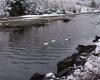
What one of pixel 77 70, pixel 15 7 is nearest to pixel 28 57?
pixel 77 70

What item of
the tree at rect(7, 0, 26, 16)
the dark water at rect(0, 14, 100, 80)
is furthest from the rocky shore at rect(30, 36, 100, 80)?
the tree at rect(7, 0, 26, 16)

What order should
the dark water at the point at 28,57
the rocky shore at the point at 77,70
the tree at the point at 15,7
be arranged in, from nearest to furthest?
the rocky shore at the point at 77,70 → the dark water at the point at 28,57 → the tree at the point at 15,7

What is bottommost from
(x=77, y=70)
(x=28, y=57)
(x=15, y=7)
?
(x=15, y=7)

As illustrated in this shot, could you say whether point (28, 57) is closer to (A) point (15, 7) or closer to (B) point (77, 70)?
(B) point (77, 70)

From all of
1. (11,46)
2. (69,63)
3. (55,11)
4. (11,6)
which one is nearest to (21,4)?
(11,6)

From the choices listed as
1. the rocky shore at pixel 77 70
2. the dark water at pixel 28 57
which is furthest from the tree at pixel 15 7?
the rocky shore at pixel 77 70

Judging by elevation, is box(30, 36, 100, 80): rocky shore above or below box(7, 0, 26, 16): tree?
above

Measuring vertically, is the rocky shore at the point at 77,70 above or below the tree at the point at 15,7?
above

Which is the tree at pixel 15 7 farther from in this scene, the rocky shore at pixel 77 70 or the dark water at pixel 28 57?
the rocky shore at pixel 77 70

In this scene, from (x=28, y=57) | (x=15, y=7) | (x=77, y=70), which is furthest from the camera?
(x=15, y=7)

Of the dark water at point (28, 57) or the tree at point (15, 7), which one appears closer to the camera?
the dark water at point (28, 57)

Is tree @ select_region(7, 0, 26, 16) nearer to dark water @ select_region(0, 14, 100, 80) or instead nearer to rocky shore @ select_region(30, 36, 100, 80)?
Answer: dark water @ select_region(0, 14, 100, 80)

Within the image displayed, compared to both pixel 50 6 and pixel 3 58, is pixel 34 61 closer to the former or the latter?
pixel 3 58

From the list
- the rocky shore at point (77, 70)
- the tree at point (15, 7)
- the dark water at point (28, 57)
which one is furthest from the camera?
the tree at point (15, 7)
